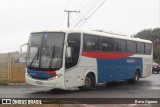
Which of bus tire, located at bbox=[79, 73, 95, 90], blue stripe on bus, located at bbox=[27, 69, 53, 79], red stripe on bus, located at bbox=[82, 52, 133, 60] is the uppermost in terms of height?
red stripe on bus, located at bbox=[82, 52, 133, 60]

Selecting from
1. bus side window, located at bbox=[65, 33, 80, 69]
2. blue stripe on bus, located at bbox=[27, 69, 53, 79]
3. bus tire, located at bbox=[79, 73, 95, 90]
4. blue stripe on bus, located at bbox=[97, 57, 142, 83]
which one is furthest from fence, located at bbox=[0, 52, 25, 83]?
bus side window, located at bbox=[65, 33, 80, 69]

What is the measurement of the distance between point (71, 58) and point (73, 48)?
525mm

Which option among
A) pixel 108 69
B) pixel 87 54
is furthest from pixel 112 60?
pixel 87 54

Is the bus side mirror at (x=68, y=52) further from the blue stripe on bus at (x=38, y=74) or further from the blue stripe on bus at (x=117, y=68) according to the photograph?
the blue stripe on bus at (x=117, y=68)

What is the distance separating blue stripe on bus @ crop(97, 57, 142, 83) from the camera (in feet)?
73.9

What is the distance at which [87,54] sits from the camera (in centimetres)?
2086

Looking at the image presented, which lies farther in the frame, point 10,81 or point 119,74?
point 10,81

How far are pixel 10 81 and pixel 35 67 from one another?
7.58 m

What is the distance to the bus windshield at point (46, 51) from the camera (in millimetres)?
19172

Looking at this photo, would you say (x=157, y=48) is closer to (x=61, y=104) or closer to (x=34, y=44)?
(x=34, y=44)

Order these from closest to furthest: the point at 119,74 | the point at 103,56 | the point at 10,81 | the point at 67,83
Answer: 1. the point at 67,83
2. the point at 103,56
3. the point at 119,74
4. the point at 10,81

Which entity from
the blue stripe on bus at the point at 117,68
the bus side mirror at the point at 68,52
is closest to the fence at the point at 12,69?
the blue stripe on bus at the point at 117,68

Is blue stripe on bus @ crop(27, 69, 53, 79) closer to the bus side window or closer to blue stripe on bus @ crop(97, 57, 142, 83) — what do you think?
the bus side window

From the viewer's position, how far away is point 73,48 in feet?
65.1
